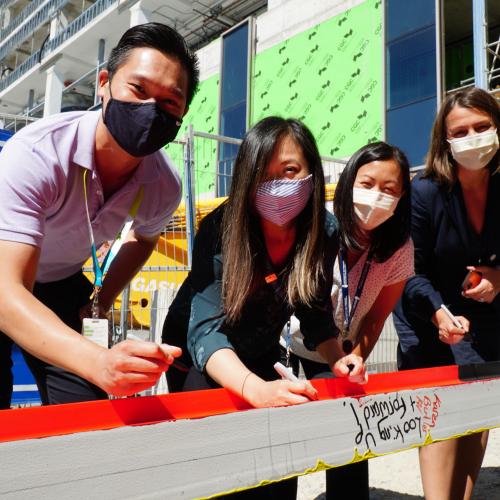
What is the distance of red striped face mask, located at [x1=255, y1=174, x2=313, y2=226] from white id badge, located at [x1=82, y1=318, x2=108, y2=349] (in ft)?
1.91

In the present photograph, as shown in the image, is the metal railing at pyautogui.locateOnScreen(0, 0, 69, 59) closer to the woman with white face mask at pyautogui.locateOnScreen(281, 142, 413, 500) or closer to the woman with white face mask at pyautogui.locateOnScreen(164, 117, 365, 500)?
the woman with white face mask at pyautogui.locateOnScreen(281, 142, 413, 500)

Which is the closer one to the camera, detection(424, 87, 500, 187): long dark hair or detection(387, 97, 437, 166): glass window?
detection(424, 87, 500, 187): long dark hair

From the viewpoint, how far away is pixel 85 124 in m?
1.56

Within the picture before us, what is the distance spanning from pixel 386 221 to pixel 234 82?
14.3m

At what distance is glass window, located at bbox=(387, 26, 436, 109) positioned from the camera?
1054cm

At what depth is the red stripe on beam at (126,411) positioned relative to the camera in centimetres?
81

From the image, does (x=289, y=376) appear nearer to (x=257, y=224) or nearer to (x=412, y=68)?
(x=257, y=224)

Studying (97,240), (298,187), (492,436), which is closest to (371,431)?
(298,187)

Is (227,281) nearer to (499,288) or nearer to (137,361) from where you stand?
(137,361)

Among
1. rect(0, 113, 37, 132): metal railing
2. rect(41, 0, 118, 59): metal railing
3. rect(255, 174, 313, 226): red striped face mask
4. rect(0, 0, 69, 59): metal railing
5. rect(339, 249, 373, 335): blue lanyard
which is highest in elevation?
rect(0, 0, 69, 59): metal railing

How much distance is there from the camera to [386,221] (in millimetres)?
2076
